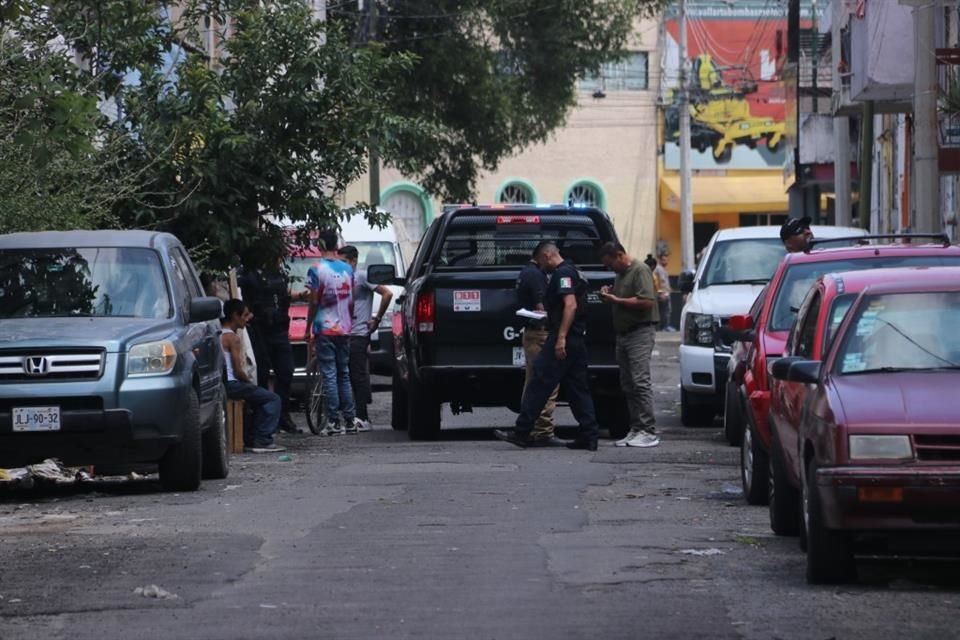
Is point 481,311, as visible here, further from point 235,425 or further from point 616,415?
point 235,425

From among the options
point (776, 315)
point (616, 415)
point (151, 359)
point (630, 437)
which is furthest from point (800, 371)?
point (616, 415)

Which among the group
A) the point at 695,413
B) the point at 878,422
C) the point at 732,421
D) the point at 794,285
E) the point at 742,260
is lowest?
the point at 695,413

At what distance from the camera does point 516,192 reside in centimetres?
6294

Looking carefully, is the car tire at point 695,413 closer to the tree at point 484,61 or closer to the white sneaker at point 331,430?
the white sneaker at point 331,430

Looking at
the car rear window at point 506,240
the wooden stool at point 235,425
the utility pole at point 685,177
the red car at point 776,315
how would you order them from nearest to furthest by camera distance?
the red car at point 776,315 → the wooden stool at point 235,425 → the car rear window at point 506,240 → the utility pole at point 685,177

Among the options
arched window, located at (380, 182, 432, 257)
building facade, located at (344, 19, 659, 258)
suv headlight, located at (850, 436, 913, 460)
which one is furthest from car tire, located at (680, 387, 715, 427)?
building facade, located at (344, 19, 659, 258)

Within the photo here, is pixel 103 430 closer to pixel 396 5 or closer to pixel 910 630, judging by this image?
pixel 910 630

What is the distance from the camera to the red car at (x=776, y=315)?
12.6 metres

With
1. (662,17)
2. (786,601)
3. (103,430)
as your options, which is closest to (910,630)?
(786,601)

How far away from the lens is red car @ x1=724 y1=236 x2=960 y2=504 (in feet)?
41.2

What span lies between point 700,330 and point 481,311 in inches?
110

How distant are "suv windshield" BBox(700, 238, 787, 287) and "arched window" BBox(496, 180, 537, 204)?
4098cm

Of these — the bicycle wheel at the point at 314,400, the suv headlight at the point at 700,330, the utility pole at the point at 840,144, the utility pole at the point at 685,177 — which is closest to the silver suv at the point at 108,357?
the bicycle wheel at the point at 314,400

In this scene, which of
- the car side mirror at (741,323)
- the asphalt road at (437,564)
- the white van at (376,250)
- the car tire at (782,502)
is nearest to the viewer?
the asphalt road at (437,564)
